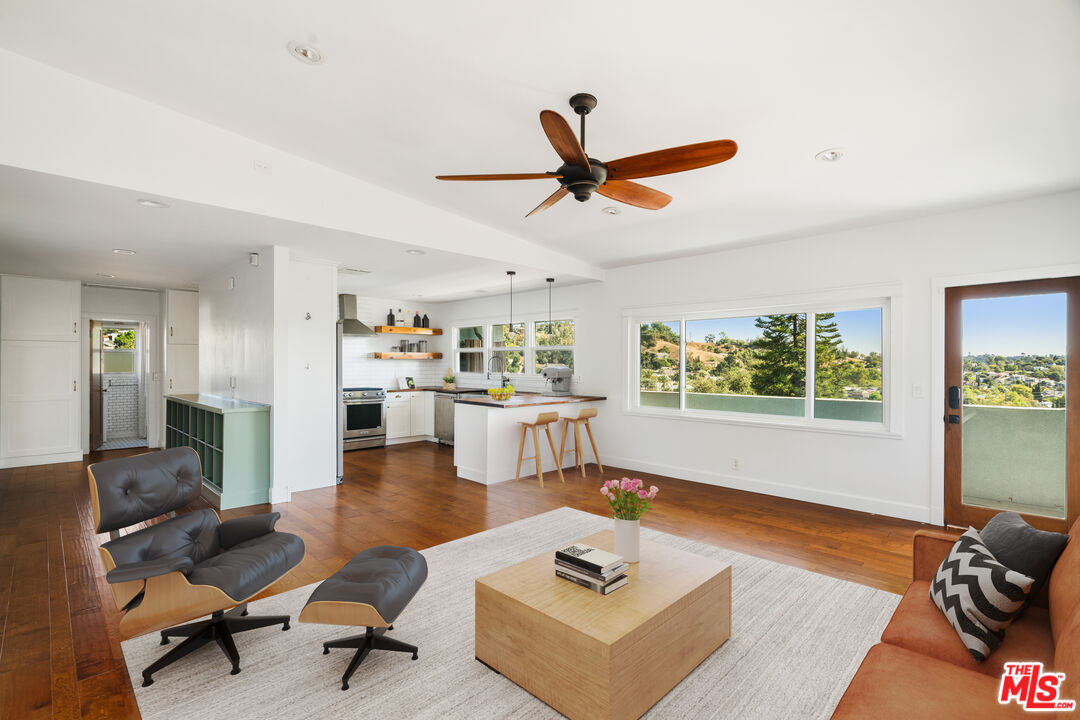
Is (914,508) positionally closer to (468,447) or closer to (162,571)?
(468,447)

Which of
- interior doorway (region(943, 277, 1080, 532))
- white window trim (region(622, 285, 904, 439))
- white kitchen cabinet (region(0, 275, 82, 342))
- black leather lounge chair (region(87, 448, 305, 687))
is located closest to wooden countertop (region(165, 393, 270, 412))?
black leather lounge chair (region(87, 448, 305, 687))

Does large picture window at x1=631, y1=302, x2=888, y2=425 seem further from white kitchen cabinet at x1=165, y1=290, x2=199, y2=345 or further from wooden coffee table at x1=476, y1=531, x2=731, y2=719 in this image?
white kitchen cabinet at x1=165, y1=290, x2=199, y2=345

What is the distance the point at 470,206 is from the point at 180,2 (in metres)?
2.49

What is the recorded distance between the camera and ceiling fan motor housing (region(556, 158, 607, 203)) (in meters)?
2.46

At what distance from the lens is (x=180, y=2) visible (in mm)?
2340

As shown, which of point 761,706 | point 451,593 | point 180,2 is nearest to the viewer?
point 761,706

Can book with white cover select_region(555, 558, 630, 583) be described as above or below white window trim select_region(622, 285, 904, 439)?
below

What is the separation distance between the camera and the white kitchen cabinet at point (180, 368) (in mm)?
7406

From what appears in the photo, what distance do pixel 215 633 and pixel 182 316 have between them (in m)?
6.79

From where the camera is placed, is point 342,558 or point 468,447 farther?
point 468,447

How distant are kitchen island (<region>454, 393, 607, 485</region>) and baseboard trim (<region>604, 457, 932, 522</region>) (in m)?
1.28

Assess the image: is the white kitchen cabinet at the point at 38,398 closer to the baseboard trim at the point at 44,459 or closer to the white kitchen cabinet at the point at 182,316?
the baseboard trim at the point at 44,459

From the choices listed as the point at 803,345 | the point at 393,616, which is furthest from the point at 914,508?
the point at 393,616

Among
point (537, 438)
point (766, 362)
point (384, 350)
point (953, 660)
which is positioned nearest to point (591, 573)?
point (953, 660)
